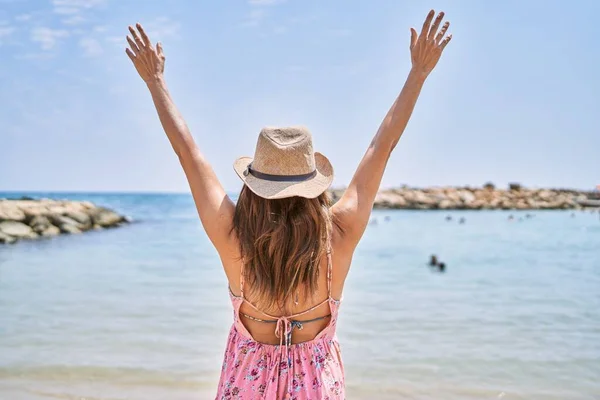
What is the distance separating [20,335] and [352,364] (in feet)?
11.5

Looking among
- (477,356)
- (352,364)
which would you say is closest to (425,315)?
(477,356)

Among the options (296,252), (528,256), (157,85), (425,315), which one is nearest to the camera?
(296,252)

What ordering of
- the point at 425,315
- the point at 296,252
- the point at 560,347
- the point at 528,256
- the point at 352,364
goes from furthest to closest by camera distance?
the point at 528,256, the point at 425,315, the point at 560,347, the point at 352,364, the point at 296,252

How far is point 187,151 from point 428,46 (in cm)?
95

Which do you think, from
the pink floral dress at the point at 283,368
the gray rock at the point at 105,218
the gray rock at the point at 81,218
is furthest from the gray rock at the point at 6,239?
the pink floral dress at the point at 283,368

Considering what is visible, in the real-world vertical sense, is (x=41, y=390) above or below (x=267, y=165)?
below

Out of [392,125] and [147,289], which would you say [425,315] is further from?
[392,125]

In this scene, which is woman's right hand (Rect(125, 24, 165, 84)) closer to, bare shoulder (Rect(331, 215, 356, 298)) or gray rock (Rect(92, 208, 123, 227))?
bare shoulder (Rect(331, 215, 356, 298))

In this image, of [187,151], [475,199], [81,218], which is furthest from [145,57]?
[475,199]

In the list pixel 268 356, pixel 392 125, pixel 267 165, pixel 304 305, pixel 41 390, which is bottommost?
pixel 41 390

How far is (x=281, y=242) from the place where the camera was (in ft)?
6.27

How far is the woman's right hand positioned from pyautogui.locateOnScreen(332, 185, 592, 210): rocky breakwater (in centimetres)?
3782

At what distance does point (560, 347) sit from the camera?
20.6 feet

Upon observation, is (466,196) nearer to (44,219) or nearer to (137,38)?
(44,219)
